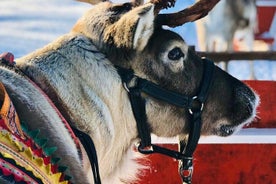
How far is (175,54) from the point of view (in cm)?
283

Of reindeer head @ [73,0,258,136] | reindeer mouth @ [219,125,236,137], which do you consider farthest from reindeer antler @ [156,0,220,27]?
reindeer mouth @ [219,125,236,137]

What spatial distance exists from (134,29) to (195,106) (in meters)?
0.48

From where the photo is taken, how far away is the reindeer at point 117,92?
7.75 ft

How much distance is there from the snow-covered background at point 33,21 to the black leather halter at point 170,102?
10.2ft

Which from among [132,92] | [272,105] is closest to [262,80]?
[272,105]

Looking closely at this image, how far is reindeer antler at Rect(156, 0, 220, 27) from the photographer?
289 cm

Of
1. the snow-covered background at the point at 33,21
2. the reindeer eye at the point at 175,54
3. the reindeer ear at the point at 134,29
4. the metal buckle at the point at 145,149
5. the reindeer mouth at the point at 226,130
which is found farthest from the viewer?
the snow-covered background at the point at 33,21

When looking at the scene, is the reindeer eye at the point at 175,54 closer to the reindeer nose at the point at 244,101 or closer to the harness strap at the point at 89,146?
the reindeer nose at the point at 244,101

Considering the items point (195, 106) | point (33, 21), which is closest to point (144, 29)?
point (195, 106)

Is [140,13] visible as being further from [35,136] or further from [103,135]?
[35,136]

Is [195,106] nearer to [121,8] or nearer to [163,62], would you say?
[163,62]

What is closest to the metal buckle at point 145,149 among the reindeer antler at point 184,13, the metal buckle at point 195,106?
the metal buckle at point 195,106

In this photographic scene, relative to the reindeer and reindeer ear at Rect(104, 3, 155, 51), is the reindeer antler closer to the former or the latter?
the reindeer

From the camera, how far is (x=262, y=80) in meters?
4.77
